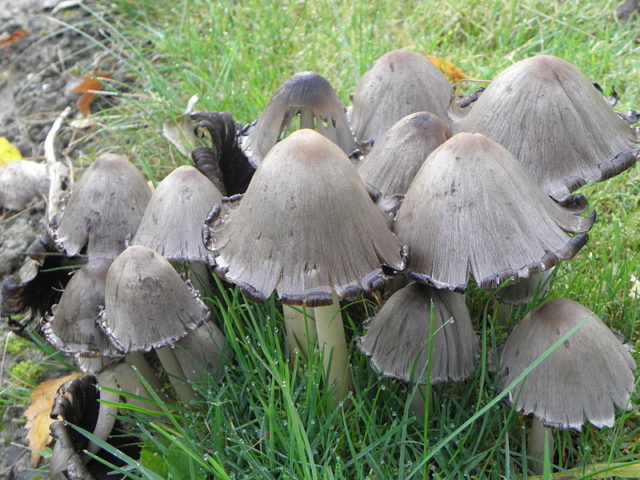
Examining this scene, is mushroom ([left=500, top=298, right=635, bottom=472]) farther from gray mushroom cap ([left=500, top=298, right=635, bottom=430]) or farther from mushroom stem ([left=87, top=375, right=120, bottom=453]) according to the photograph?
mushroom stem ([left=87, top=375, right=120, bottom=453])

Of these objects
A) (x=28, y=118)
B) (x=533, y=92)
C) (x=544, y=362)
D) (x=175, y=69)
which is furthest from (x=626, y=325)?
(x=28, y=118)

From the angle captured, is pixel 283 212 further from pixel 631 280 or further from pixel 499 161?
pixel 631 280

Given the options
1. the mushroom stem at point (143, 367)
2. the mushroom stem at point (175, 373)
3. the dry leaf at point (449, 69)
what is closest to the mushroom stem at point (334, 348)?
the mushroom stem at point (175, 373)

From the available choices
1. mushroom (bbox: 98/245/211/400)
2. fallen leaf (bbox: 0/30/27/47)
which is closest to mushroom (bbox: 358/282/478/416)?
mushroom (bbox: 98/245/211/400)

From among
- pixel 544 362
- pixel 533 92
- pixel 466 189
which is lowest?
pixel 544 362

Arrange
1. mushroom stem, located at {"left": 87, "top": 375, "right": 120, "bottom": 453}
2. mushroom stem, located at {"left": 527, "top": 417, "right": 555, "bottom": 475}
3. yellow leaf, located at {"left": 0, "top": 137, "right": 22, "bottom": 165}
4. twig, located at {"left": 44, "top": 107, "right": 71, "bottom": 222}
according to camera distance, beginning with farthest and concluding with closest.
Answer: yellow leaf, located at {"left": 0, "top": 137, "right": 22, "bottom": 165}, twig, located at {"left": 44, "top": 107, "right": 71, "bottom": 222}, mushroom stem, located at {"left": 87, "top": 375, "right": 120, "bottom": 453}, mushroom stem, located at {"left": 527, "top": 417, "right": 555, "bottom": 475}

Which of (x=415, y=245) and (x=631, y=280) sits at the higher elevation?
(x=415, y=245)

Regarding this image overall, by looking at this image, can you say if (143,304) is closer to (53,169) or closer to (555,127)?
(555,127)
